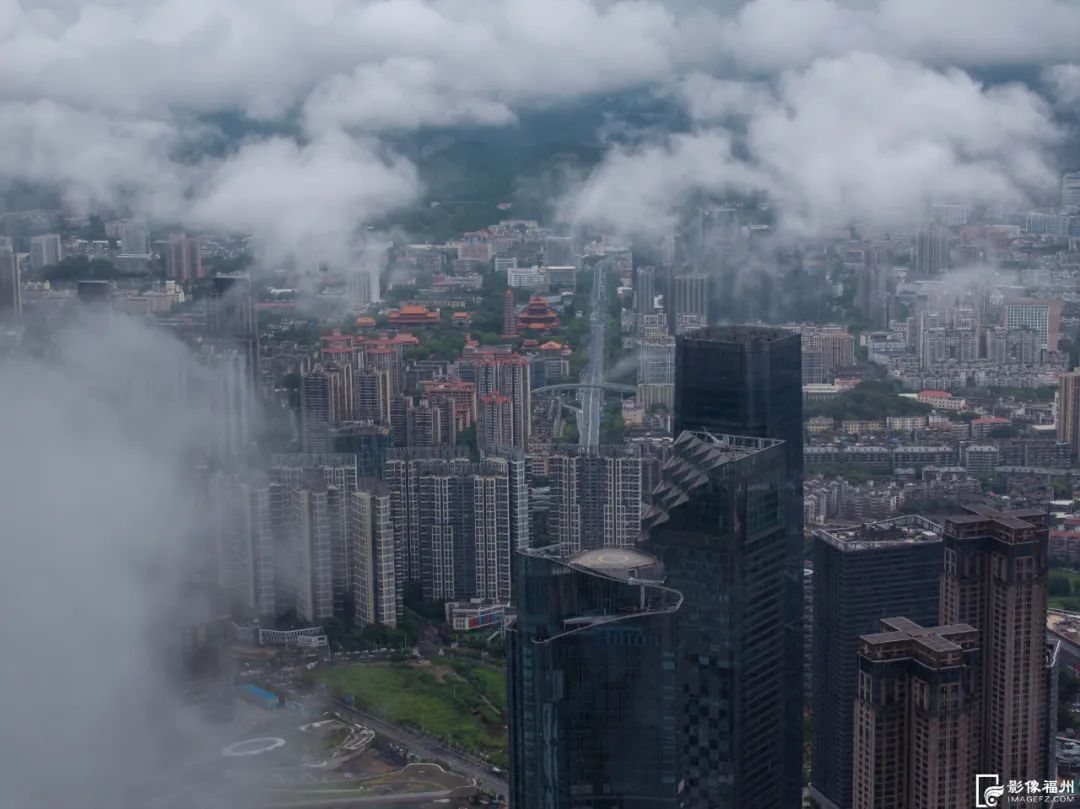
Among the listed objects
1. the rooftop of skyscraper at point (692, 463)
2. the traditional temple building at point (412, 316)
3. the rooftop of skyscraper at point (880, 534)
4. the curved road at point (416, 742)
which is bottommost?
the curved road at point (416, 742)

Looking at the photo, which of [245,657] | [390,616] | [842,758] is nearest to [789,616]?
[842,758]

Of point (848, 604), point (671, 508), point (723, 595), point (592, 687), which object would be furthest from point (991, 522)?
point (592, 687)

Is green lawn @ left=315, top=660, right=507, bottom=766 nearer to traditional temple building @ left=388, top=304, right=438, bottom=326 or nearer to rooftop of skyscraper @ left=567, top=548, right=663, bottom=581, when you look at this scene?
rooftop of skyscraper @ left=567, top=548, right=663, bottom=581

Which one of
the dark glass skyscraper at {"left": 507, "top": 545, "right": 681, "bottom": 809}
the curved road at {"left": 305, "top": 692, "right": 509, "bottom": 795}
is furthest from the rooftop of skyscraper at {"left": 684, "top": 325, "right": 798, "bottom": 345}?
the dark glass skyscraper at {"left": 507, "top": 545, "right": 681, "bottom": 809}

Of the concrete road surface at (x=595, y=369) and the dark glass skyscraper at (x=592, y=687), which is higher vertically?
the concrete road surface at (x=595, y=369)

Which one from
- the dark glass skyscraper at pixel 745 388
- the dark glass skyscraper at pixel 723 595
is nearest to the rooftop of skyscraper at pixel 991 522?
the dark glass skyscraper at pixel 745 388

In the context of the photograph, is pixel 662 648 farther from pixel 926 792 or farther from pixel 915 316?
pixel 915 316

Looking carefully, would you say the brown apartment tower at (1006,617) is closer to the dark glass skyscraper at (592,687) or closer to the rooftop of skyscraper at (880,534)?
the rooftop of skyscraper at (880,534)
